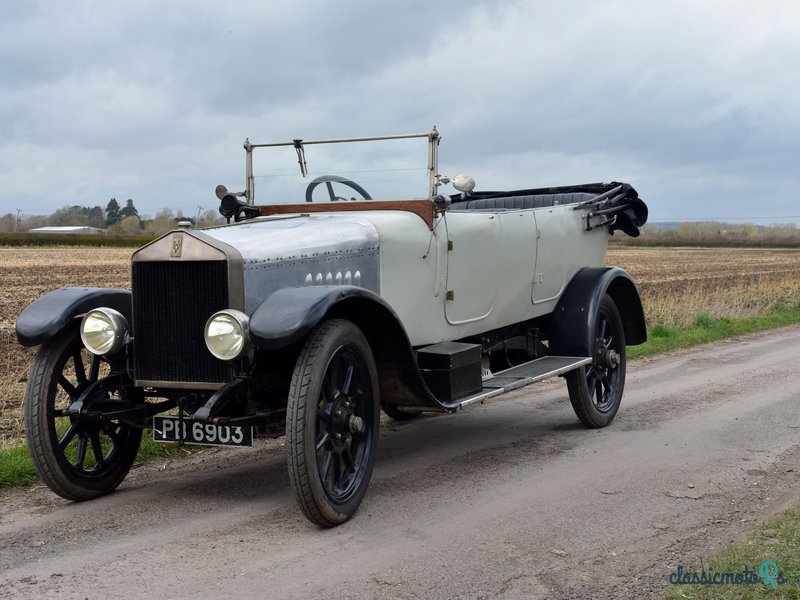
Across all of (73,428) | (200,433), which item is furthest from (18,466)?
(200,433)

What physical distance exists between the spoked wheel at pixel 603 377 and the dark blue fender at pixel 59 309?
11.4 ft

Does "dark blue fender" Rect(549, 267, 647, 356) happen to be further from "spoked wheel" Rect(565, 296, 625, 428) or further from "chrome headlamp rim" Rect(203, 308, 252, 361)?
"chrome headlamp rim" Rect(203, 308, 252, 361)

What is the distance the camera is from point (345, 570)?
13.0ft

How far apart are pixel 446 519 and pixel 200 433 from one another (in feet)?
4.36

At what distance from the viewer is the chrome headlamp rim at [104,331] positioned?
4.82 metres

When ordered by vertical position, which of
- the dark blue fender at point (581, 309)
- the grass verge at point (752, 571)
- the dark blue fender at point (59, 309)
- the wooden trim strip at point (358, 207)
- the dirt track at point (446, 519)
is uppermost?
the wooden trim strip at point (358, 207)

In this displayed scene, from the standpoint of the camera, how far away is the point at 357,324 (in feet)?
17.1

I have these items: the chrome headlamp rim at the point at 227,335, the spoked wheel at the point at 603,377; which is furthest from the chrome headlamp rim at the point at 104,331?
the spoked wheel at the point at 603,377

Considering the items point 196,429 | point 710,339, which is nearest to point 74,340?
point 196,429

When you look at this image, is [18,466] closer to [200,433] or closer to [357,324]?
[200,433]

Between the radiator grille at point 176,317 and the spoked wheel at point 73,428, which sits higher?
the radiator grille at point 176,317

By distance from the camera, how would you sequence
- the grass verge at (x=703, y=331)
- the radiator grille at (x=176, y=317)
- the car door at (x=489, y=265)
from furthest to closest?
1. the grass verge at (x=703, y=331)
2. the car door at (x=489, y=265)
3. the radiator grille at (x=176, y=317)

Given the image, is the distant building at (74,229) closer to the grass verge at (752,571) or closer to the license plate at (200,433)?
the license plate at (200,433)

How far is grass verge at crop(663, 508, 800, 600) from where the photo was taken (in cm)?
362
